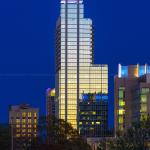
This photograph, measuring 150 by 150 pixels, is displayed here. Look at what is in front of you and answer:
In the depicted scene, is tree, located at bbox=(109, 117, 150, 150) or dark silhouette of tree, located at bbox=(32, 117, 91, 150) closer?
tree, located at bbox=(109, 117, 150, 150)

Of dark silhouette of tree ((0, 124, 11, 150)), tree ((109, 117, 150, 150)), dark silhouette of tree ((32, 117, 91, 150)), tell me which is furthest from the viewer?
dark silhouette of tree ((32, 117, 91, 150))

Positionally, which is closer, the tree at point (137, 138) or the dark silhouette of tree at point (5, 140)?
the tree at point (137, 138)

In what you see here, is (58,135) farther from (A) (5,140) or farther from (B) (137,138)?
(B) (137,138)

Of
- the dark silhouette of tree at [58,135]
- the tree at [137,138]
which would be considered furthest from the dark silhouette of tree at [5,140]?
the tree at [137,138]

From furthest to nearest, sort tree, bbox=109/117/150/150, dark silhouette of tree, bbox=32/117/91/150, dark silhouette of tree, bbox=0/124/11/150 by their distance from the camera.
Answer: dark silhouette of tree, bbox=32/117/91/150, dark silhouette of tree, bbox=0/124/11/150, tree, bbox=109/117/150/150

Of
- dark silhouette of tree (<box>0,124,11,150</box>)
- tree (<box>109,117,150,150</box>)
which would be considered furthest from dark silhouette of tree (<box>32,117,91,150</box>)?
tree (<box>109,117,150,150</box>)

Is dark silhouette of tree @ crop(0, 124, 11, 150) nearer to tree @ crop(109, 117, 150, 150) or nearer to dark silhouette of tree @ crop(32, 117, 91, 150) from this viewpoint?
dark silhouette of tree @ crop(32, 117, 91, 150)

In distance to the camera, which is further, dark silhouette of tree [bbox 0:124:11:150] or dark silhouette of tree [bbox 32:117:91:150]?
dark silhouette of tree [bbox 32:117:91:150]

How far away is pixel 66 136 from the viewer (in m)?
107

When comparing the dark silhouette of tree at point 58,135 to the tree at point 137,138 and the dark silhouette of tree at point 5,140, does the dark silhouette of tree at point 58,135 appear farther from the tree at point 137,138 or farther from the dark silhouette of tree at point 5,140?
the tree at point 137,138

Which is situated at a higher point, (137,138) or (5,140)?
(137,138)

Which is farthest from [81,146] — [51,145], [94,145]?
[94,145]

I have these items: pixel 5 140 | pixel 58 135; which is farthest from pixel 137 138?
pixel 5 140

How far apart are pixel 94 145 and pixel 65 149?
328 feet
